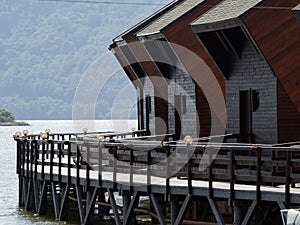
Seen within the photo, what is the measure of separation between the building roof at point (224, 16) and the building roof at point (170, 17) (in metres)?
3.00

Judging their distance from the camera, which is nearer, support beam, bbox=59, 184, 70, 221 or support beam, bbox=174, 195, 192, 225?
support beam, bbox=174, 195, 192, 225

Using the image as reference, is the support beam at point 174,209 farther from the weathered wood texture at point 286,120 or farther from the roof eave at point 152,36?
the roof eave at point 152,36

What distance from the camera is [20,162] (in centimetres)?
3759

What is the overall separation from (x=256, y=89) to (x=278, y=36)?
9.63 feet

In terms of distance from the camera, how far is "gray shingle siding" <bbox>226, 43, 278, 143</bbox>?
92.6 feet

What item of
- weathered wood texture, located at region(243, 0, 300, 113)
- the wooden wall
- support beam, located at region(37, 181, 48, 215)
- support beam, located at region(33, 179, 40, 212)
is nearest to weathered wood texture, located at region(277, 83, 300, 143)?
weathered wood texture, located at region(243, 0, 300, 113)

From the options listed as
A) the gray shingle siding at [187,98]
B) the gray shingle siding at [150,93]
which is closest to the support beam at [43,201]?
the gray shingle siding at [187,98]

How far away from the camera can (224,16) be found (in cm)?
2819

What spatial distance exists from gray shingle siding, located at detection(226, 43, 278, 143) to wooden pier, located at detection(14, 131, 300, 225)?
2.73ft

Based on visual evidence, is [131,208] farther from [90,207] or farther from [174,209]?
[90,207]

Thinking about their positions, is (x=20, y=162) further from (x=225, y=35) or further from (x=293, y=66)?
(x=293, y=66)

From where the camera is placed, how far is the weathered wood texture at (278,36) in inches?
1044

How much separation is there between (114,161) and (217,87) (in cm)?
654

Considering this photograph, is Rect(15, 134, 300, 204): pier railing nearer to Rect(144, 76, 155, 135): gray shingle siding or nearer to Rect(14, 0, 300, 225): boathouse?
Rect(14, 0, 300, 225): boathouse
